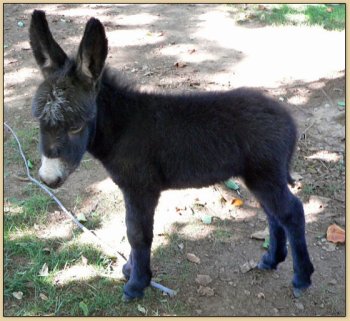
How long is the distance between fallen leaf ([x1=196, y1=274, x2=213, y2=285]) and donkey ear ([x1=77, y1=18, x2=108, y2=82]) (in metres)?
2.33


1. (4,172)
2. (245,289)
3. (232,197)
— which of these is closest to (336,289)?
(245,289)

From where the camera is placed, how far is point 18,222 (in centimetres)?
520

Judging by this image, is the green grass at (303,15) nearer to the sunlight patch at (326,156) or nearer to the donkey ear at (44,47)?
the sunlight patch at (326,156)

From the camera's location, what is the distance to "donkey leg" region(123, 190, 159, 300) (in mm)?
3979

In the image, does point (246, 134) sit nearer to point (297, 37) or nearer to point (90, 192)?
point (90, 192)

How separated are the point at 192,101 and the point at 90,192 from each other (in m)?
2.32

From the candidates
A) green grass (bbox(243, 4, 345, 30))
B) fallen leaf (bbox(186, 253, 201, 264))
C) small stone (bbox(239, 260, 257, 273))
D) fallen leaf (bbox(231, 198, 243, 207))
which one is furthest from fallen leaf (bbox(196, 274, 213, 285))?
green grass (bbox(243, 4, 345, 30))

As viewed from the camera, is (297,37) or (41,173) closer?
(41,173)

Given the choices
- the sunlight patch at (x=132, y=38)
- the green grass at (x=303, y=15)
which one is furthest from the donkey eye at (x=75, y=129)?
the green grass at (x=303, y=15)

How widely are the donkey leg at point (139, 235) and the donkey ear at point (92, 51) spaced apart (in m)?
1.09

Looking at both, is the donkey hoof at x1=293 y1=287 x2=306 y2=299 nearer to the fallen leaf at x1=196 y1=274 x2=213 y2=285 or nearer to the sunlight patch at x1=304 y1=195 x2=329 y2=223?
the fallen leaf at x1=196 y1=274 x2=213 y2=285

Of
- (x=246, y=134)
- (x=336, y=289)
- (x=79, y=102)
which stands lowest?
(x=336, y=289)

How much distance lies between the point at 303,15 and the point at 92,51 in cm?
803

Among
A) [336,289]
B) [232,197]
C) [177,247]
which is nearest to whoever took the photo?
[336,289]
